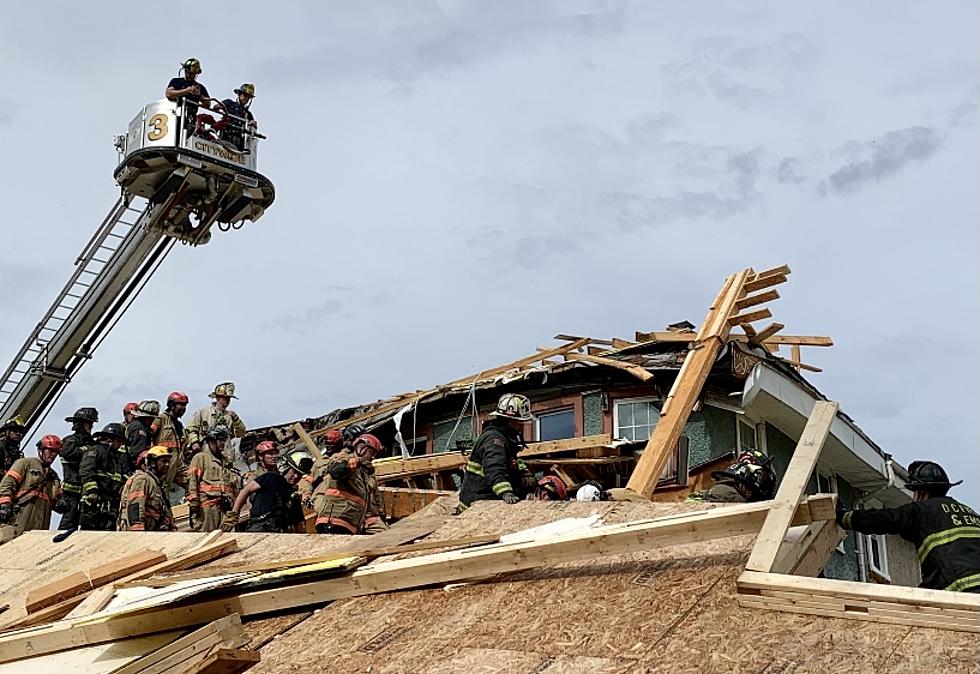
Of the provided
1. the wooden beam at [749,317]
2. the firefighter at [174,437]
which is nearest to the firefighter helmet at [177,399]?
the firefighter at [174,437]

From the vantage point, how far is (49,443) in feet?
47.4

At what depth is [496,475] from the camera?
31.0 ft

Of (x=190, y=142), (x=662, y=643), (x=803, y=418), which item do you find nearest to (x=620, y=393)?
(x=803, y=418)

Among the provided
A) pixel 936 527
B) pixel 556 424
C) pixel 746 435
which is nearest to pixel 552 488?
pixel 556 424

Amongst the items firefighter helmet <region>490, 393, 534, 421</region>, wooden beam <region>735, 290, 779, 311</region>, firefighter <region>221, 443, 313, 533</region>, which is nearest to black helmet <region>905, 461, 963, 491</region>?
firefighter helmet <region>490, 393, 534, 421</region>

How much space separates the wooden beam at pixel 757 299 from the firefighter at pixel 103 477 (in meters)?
8.02

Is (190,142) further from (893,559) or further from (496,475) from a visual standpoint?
(893,559)

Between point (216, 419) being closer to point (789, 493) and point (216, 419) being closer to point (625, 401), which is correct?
point (625, 401)

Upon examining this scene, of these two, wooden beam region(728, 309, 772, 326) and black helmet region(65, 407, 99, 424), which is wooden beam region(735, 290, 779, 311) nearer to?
wooden beam region(728, 309, 772, 326)

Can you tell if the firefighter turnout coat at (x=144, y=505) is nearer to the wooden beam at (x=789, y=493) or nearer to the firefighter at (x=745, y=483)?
the firefighter at (x=745, y=483)

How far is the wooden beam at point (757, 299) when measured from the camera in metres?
15.1

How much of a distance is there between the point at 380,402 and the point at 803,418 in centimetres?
706

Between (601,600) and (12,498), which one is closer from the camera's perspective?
(601,600)

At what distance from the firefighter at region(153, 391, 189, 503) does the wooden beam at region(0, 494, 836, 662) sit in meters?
5.99
